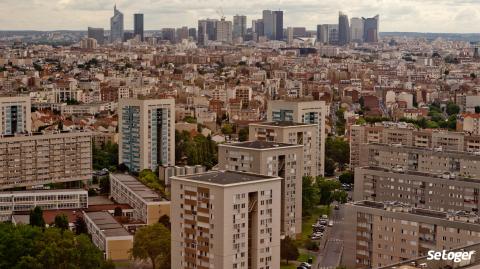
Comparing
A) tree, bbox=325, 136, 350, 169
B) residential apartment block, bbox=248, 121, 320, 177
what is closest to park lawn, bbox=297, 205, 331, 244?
residential apartment block, bbox=248, 121, 320, 177

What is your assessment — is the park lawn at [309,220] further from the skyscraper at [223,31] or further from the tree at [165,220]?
the skyscraper at [223,31]

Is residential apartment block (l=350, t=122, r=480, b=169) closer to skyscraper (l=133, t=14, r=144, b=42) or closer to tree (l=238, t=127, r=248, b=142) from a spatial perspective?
tree (l=238, t=127, r=248, b=142)

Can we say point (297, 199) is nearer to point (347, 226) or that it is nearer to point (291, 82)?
point (347, 226)

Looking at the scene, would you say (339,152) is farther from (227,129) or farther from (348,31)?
(348,31)

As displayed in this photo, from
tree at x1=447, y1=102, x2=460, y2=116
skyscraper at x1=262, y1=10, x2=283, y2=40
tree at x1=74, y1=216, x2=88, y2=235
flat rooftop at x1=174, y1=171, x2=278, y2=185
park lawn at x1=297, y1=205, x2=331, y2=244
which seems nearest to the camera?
flat rooftop at x1=174, y1=171, x2=278, y2=185

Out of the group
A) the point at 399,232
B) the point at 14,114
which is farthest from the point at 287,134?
the point at 14,114

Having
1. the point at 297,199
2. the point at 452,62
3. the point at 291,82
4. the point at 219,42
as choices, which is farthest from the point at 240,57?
the point at 297,199
